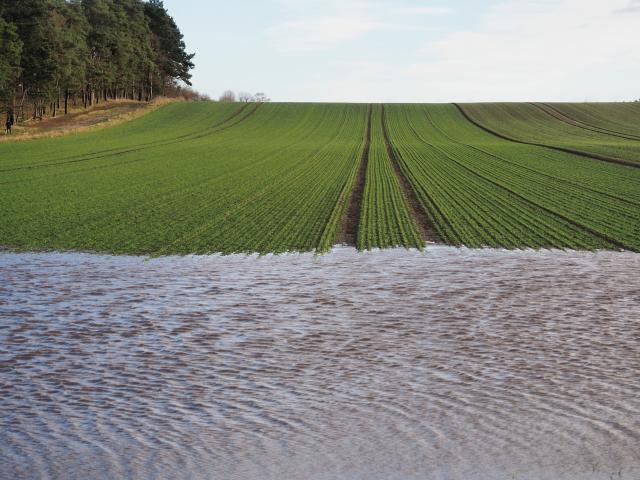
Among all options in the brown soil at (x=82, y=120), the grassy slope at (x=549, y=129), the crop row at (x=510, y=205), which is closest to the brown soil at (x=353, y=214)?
the crop row at (x=510, y=205)

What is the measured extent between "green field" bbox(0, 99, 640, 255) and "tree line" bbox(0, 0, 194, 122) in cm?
1089

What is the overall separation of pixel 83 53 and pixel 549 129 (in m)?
51.5

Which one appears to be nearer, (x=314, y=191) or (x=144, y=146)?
(x=314, y=191)

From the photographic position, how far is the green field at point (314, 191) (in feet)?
65.4

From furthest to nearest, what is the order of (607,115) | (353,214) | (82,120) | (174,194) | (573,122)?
(607,115) < (573,122) < (82,120) < (174,194) < (353,214)

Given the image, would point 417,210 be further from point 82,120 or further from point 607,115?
point 607,115

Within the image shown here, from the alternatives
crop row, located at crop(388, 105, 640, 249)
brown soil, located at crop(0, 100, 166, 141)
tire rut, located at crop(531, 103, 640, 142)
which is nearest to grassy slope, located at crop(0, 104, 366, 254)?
crop row, located at crop(388, 105, 640, 249)

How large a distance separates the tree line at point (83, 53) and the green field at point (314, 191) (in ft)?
35.7

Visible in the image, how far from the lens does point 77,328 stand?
37.6ft

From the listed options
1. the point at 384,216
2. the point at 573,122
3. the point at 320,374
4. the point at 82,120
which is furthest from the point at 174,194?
the point at 573,122

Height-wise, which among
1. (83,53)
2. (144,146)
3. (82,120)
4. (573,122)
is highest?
(83,53)

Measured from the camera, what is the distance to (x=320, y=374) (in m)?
9.30

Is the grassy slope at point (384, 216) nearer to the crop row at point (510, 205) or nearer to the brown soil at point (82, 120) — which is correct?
the crop row at point (510, 205)

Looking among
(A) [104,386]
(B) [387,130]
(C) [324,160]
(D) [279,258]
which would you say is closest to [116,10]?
(B) [387,130]
